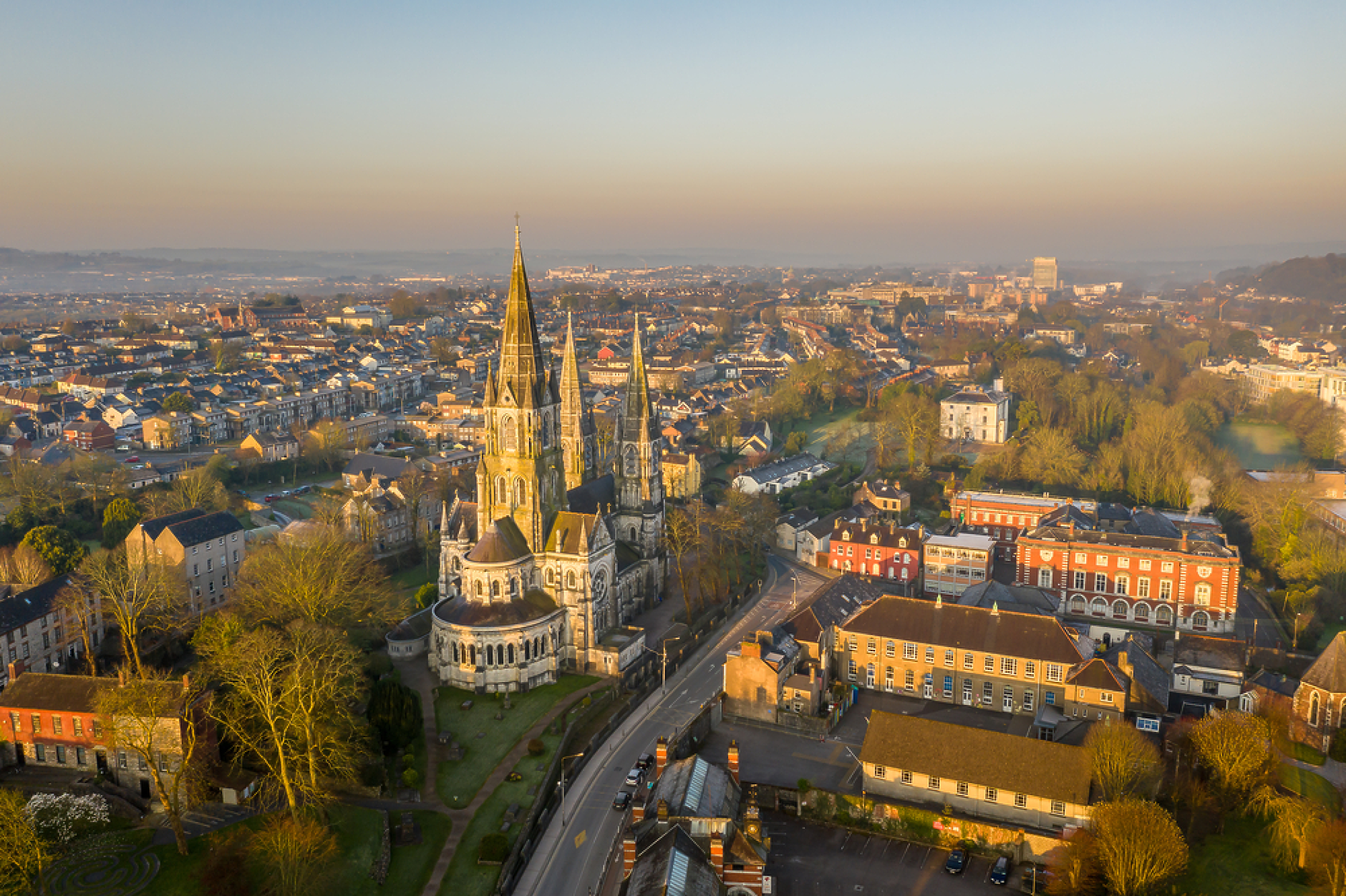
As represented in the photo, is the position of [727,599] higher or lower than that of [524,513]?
lower

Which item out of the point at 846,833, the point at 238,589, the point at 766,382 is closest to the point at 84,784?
the point at 238,589

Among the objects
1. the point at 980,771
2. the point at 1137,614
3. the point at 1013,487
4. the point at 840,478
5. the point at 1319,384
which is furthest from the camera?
the point at 1319,384

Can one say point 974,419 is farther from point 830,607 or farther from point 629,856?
point 629,856

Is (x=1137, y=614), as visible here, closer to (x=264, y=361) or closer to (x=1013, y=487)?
A: (x=1013, y=487)

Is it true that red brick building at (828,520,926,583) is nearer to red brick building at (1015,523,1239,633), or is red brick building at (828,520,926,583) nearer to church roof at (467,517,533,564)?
red brick building at (1015,523,1239,633)

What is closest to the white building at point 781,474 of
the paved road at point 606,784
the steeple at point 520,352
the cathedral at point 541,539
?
the cathedral at point 541,539

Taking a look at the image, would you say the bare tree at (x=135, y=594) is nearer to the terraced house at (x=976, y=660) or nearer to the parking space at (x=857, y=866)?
the parking space at (x=857, y=866)

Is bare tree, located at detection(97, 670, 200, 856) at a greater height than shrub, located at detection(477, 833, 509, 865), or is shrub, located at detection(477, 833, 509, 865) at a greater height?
bare tree, located at detection(97, 670, 200, 856)

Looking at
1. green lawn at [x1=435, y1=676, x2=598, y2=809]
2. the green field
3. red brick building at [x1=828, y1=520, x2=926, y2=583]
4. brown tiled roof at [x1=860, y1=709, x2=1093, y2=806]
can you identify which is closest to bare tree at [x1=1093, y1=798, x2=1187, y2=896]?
brown tiled roof at [x1=860, y1=709, x2=1093, y2=806]
